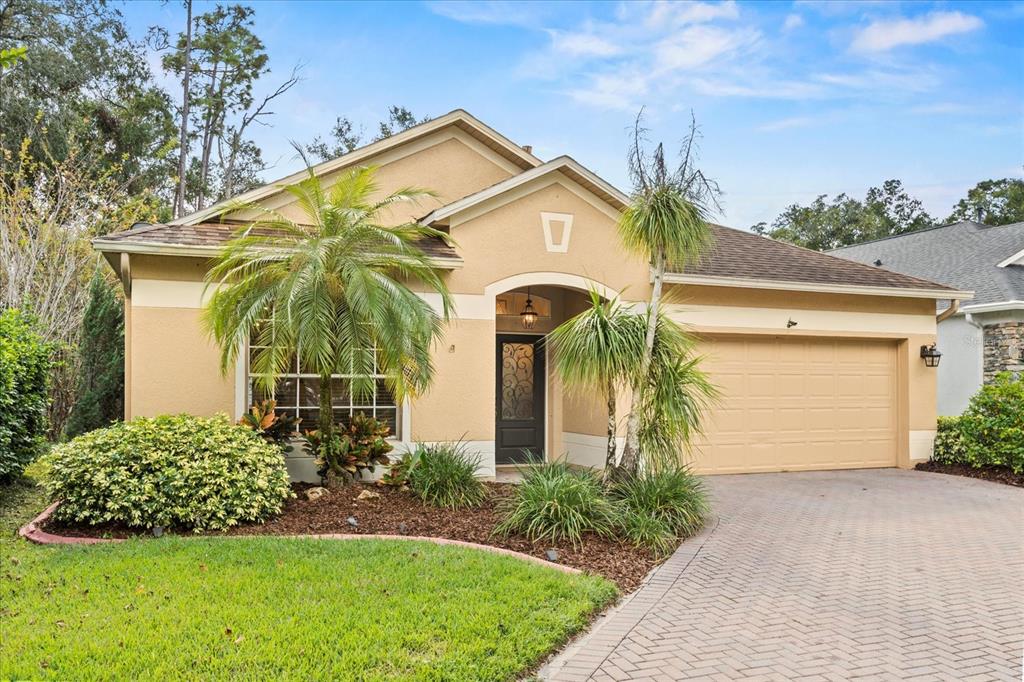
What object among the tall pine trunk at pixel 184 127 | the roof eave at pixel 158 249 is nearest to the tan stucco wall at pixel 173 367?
the roof eave at pixel 158 249

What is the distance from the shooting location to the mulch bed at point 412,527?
21.7 feet

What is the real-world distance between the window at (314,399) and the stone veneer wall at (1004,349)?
13692mm

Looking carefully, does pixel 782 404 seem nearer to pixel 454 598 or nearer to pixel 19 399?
pixel 454 598

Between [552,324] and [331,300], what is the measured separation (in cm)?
568

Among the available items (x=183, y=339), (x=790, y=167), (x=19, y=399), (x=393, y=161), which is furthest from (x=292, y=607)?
(x=790, y=167)

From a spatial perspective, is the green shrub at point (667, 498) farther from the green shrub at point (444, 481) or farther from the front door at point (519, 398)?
the front door at point (519, 398)

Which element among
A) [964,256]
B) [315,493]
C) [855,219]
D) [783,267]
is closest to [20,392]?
[315,493]

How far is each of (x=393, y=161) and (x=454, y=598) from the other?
29.3 ft

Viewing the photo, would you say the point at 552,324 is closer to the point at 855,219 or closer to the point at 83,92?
the point at 83,92

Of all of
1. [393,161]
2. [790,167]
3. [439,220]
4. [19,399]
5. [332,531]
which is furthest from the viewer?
[790,167]

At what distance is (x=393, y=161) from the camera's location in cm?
1233

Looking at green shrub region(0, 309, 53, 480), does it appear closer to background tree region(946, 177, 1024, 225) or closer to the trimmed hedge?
the trimmed hedge

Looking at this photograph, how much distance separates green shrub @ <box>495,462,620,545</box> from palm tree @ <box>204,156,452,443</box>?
213cm

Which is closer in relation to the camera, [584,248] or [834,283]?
[584,248]
